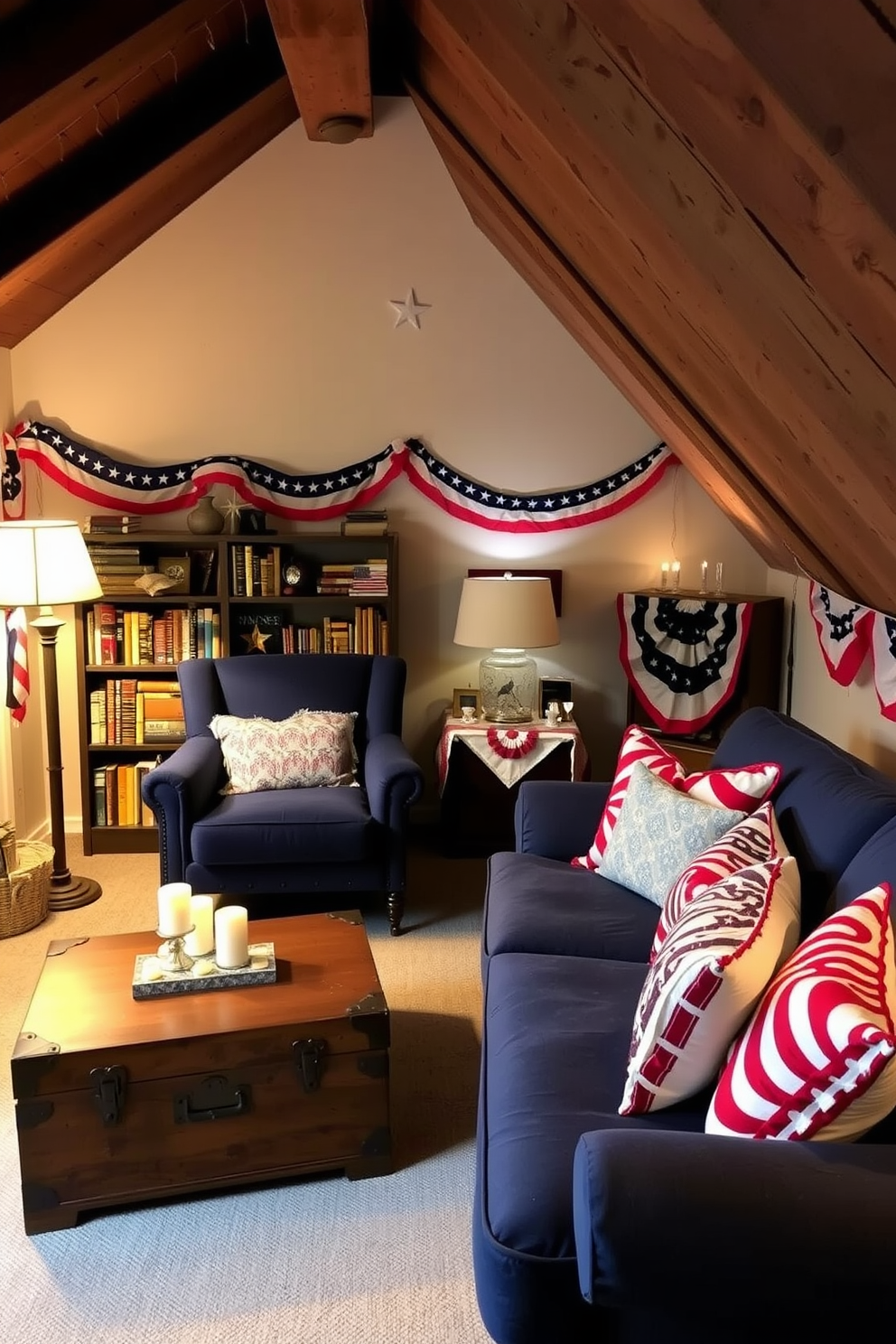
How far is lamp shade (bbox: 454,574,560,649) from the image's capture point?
3.89m

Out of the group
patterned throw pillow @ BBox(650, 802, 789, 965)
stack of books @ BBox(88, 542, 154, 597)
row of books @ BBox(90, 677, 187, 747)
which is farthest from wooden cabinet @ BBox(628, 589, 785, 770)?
stack of books @ BBox(88, 542, 154, 597)

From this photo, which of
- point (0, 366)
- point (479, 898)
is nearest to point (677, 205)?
point (479, 898)

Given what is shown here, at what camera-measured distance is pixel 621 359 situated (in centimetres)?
329

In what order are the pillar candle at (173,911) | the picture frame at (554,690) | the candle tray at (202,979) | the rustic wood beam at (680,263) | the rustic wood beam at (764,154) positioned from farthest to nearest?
the picture frame at (554,690)
the pillar candle at (173,911)
the candle tray at (202,979)
the rustic wood beam at (680,263)
the rustic wood beam at (764,154)

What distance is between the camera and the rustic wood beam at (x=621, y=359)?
2.98 m

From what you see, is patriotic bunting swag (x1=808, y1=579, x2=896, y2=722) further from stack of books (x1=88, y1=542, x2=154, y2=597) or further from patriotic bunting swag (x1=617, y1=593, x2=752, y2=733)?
stack of books (x1=88, y1=542, x2=154, y2=597)

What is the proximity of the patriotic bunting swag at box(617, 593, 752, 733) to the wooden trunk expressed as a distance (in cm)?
211

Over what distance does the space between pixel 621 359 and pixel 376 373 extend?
54.6 inches

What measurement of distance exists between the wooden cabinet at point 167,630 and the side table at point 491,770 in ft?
1.92

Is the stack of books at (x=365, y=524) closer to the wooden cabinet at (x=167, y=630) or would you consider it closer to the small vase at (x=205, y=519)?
the wooden cabinet at (x=167, y=630)

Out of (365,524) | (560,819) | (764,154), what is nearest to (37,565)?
(365,524)

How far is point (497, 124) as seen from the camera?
2.52 m

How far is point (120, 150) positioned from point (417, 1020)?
284 centimetres

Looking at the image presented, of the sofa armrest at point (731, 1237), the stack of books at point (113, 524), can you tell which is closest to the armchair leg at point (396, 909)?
the stack of books at point (113, 524)
